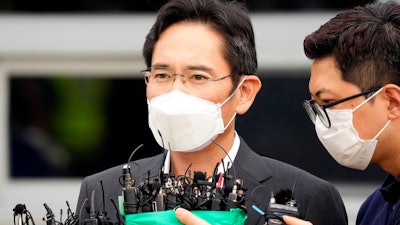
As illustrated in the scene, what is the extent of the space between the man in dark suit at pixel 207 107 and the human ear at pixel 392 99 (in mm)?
407

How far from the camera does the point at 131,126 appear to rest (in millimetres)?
5613

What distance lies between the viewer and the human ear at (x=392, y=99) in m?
2.77

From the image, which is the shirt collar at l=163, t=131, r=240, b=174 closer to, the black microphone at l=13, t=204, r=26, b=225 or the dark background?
the black microphone at l=13, t=204, r=26, b=225

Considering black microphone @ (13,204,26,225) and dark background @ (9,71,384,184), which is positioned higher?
dark background @ (9,71,384,184)

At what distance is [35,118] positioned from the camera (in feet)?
18.9

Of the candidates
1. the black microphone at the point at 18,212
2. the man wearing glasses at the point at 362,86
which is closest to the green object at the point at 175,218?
the black microphone at the point at 18,212

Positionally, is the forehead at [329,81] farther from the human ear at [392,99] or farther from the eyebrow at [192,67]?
the eyebrow at [192,67]

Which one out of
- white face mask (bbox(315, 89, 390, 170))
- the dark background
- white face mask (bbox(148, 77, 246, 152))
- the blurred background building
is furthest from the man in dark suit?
the blurred background building

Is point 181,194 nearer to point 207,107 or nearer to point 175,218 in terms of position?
point 175,218

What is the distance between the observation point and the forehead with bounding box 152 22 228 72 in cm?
303

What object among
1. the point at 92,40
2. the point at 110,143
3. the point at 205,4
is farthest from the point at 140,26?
the point at 205,4

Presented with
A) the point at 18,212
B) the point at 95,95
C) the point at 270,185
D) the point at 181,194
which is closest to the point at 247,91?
the point at 270,185

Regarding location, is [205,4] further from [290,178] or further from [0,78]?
[0,78]

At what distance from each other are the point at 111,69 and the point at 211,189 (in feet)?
11.0
